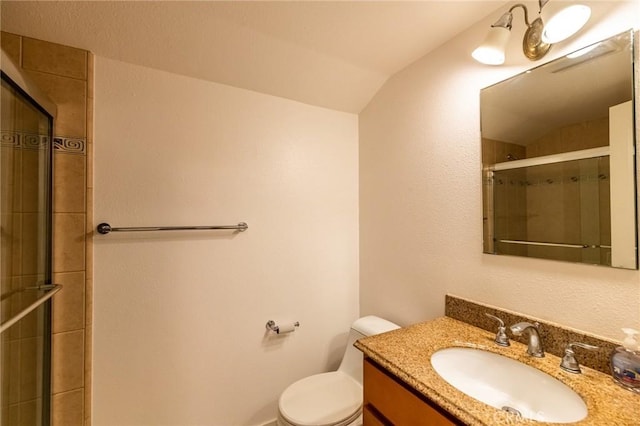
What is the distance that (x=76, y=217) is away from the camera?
1169 millimetres

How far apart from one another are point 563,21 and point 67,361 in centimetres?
227

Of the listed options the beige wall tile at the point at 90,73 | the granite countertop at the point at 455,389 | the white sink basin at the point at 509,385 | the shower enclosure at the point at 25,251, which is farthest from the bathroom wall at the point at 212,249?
the white sink basin at the point at 509,385

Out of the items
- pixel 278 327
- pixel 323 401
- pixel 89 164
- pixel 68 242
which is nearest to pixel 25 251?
pixel 68 242

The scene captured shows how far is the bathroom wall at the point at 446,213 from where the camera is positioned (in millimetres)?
855

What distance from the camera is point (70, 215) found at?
45.6 inches

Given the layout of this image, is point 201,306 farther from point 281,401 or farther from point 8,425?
point 8,425

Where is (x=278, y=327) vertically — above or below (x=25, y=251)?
below

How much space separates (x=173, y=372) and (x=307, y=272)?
876 mm

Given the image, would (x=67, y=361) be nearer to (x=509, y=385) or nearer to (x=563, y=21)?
(x=509, y=385)

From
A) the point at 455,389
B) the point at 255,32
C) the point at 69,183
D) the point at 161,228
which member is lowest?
the point at 455,389

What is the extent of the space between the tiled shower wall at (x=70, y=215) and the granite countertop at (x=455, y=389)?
1.24 metres

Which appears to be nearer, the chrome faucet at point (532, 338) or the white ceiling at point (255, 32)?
the chrome faucet at point (532, 338)

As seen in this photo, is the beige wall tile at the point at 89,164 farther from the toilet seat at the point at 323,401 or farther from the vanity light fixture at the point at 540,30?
the vanity light fixture at the point at 540,30

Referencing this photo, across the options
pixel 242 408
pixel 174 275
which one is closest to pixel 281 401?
pixel 242 408
